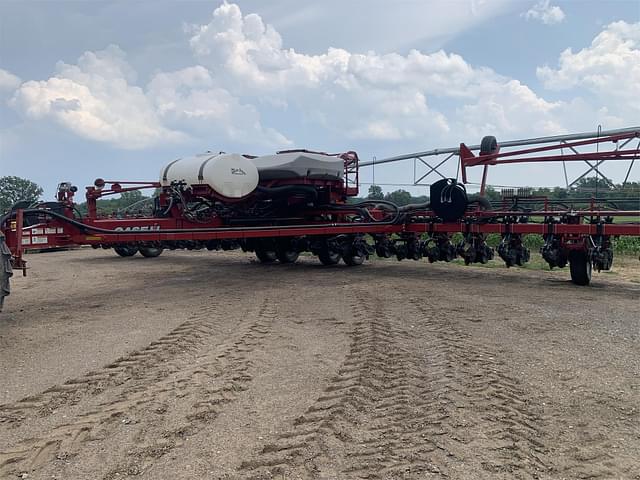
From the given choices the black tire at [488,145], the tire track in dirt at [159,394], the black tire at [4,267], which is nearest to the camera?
the tire track in dirt at [159,394]

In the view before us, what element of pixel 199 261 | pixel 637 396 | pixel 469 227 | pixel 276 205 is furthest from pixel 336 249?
pixel 637 396

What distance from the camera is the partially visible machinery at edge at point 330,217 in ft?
28.1

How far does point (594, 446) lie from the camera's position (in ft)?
9.79

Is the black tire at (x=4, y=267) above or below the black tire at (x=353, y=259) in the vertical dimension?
above

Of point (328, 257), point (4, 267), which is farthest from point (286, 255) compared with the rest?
point (4, 267)

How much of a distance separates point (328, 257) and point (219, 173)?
3.25 meters

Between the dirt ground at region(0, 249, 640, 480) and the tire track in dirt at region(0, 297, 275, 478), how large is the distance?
16 mm

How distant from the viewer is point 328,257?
38.5ft

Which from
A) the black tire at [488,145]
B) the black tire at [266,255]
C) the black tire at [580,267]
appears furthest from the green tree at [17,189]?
the black tire at [580,267]

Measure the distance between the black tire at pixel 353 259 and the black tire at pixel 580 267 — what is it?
13.5 ft

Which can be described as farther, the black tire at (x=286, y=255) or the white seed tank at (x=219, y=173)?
the black tire at (x=286, y=255)

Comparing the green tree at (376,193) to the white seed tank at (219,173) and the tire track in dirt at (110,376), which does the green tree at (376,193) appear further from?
the tire track in dirt at (110,376)

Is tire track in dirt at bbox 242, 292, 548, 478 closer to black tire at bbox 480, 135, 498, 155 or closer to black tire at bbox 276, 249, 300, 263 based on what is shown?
black tire at bbox 480, 135, 498, 155

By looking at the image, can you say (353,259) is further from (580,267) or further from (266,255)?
(580,267)
